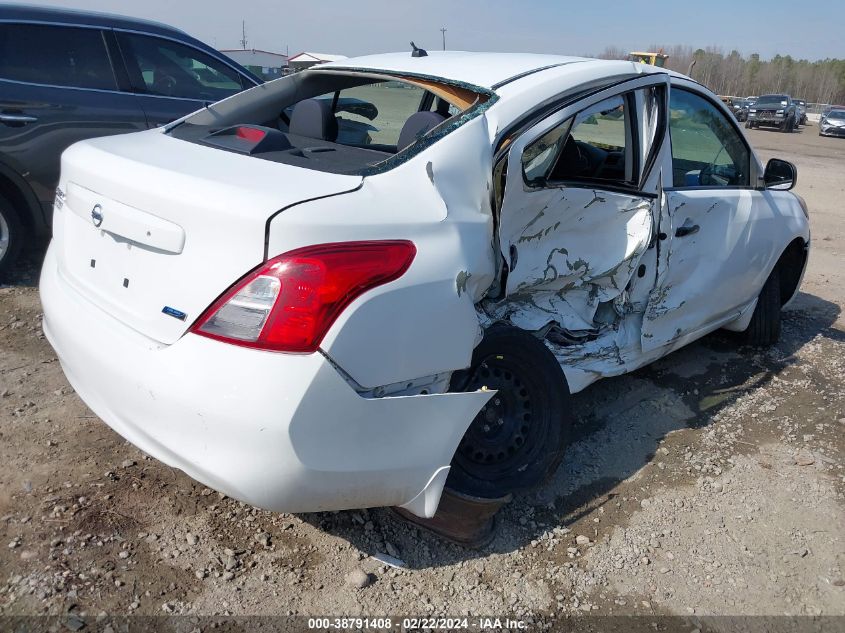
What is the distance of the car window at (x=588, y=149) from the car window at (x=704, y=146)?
0.32 m

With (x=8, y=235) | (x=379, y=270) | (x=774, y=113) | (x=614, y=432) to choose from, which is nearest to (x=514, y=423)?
(x=614, y=432)

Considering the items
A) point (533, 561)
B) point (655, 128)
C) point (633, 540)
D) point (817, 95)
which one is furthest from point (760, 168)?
point (817, 95)

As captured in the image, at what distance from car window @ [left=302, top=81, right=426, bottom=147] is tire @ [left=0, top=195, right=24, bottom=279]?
243cm

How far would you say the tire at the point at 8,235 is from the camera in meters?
4.80

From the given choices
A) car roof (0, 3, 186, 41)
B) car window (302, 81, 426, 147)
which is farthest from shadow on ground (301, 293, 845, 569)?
car roof (0, 3, 186, 41)

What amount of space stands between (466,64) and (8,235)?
348 cm

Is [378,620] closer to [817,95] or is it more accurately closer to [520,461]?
[520,461]

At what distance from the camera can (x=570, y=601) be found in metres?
2.51

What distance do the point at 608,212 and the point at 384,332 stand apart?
1.52m

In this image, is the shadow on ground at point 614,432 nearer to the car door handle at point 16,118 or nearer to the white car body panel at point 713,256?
the white car body panel at point 713,256

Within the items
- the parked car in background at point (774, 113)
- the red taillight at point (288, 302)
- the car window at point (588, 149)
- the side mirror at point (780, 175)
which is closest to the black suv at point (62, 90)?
the car window at point (588, 149)

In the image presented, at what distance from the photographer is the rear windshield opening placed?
2701 millimetres

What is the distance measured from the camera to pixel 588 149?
3502 mm

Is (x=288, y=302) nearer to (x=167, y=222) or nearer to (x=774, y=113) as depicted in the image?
(x=167, y=222)
